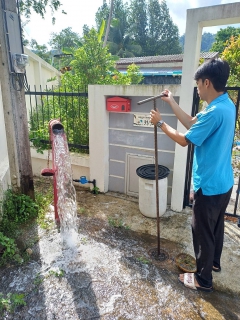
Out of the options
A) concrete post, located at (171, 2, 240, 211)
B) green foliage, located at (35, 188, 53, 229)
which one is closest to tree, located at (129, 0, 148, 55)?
concrete post, located at (171, 2, 240, 211)

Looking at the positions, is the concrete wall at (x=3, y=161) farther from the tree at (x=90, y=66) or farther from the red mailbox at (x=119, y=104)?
the tree at (x=90, y=66)

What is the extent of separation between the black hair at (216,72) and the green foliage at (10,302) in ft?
8.81

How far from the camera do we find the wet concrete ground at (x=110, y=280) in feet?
6.86

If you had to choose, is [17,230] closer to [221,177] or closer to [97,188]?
[97,188]

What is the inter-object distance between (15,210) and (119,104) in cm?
243

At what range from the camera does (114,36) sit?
91.8 feet

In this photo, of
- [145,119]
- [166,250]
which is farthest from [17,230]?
[145,119]

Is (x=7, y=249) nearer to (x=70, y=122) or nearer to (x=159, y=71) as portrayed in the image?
(x=70, y=122)

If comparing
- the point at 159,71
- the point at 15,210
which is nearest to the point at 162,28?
the point at 159,71

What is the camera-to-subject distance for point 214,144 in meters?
2.07

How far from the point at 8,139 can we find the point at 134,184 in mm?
2323

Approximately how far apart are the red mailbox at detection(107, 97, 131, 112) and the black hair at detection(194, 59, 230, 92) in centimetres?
194

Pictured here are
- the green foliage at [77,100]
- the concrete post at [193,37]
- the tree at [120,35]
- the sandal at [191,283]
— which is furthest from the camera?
the tree at [120,35]

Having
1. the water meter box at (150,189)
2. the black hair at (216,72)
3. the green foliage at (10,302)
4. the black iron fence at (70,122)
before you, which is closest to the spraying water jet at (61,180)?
the green foliage at (10,302)
